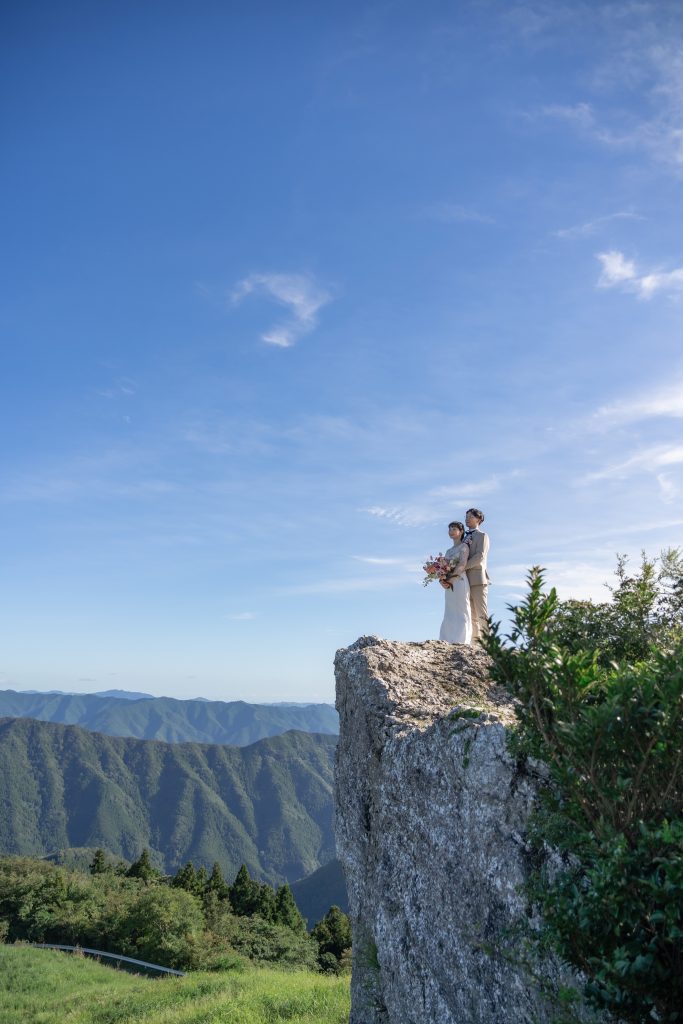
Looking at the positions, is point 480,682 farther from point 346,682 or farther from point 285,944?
point 285,944

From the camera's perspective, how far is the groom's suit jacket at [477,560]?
47.3ft

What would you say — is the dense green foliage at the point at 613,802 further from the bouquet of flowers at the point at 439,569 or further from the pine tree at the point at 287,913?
the pine tree at the point at 287,913

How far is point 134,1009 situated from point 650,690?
24.4 meters

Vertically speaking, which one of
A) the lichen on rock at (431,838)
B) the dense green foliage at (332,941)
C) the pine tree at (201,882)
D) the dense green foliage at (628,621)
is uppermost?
the dense green foliage at (628,621)

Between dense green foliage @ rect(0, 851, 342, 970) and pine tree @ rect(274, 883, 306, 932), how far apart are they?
11cm

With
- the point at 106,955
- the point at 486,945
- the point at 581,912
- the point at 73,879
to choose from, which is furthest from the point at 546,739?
the point at 73,879

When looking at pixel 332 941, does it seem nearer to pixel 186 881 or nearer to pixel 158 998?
pixel 186 881

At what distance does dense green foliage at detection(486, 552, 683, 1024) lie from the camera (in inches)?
146

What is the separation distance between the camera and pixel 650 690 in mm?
3826

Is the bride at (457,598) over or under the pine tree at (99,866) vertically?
over

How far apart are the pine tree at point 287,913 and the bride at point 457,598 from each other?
193 feet

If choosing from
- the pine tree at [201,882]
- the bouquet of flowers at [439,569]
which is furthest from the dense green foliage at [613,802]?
the pine tree at [201,882]

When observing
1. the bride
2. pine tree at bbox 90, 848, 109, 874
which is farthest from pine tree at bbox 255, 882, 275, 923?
the bride

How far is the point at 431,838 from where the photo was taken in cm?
736
